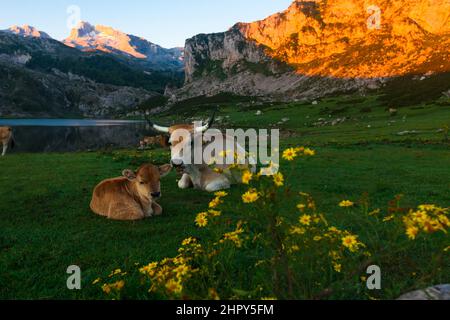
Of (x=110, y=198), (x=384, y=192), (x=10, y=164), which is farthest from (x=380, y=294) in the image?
(x=10, y=164)

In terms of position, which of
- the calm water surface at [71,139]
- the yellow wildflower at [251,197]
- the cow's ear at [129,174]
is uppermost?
the calm water surface at [71,139]

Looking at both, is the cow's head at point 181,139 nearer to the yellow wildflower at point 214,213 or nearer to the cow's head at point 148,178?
the cow's head at point 148,178

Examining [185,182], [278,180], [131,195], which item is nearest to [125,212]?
[131,195]

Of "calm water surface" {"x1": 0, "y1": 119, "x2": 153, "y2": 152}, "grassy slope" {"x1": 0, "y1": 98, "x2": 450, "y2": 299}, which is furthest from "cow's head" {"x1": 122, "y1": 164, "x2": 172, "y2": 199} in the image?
"calm water surface" {"x1": 0, "y1": 119, "x2": 153, "y2": 152}

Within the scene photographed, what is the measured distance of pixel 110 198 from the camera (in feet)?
34.6

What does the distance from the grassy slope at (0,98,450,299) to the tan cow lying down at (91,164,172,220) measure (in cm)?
39

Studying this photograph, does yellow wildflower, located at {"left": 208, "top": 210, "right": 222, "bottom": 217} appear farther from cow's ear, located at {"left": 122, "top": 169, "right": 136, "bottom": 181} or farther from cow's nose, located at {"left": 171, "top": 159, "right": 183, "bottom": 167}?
cow's nose, located at {"left": 171, "top": 159, "right": 183, "bottom": 167}

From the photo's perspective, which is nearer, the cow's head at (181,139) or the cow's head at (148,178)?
the cow's head at (148,178)

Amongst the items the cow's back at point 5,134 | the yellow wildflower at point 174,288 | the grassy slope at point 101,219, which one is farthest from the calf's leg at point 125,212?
the cow's back at point 5,134

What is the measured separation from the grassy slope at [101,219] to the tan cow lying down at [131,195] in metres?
0.39

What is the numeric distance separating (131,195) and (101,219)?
1063 millimetres

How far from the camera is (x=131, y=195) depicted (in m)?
10.5

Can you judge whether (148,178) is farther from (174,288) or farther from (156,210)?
(174,288)

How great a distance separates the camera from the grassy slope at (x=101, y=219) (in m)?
6.54
